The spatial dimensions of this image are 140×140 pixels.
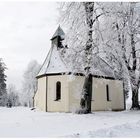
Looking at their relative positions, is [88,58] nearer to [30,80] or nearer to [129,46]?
[129,46]

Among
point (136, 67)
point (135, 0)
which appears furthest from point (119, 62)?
point (135, 0)

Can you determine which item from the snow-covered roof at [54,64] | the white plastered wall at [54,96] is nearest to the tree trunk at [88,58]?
the white plastered wall at [54,96]

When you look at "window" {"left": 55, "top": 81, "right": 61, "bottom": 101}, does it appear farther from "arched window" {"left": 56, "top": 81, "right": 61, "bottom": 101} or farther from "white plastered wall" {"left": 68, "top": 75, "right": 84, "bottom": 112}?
"white plastered wall" {"left": 68, "top": 75, "right": 84, "bottom": 112}

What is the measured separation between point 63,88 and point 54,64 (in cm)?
295

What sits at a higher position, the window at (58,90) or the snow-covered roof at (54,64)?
the snow-covered roof at (54,64)

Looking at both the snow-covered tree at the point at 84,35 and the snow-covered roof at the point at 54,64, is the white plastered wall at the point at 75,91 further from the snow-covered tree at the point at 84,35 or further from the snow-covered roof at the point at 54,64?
the snow-covered tree at the point at 84,35

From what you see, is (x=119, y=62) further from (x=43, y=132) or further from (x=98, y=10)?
(x=43, y=132)

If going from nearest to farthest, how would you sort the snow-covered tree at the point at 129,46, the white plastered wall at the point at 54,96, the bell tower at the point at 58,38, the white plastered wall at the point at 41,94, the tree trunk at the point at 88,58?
the tree trunk at the point at 88,58
the snow-covered tree at the point at 129,46
the white plastered wall at the point at 54,96
the white plastered wall at the point at 41,94
the bell tower at the point at 58,38

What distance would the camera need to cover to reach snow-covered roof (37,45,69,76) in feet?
89.5

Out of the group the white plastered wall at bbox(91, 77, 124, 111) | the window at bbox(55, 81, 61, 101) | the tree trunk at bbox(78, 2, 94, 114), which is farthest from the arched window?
the tree trunk at bbox(78, 2, 94, 114)

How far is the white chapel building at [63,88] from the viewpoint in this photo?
2664 cm

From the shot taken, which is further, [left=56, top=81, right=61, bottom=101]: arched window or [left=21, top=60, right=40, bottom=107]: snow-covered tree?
[left=21, top=60, right=40, bottom=107]: snow-covered tree

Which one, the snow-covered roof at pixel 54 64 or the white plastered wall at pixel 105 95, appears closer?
the snow-covered roof at pixel 54 64

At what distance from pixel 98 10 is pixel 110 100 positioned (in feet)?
41.1
